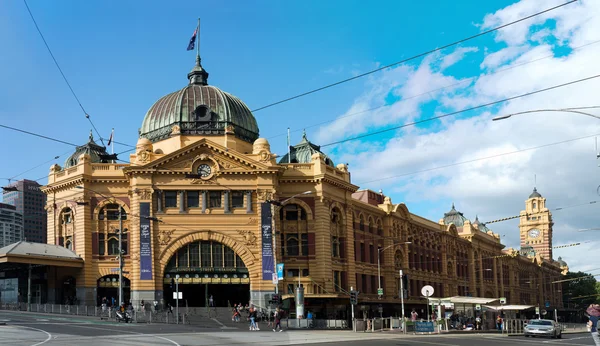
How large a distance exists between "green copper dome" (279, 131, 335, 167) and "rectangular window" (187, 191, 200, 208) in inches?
587

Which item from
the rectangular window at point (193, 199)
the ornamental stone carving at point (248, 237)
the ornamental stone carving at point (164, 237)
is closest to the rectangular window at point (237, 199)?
the ornamental stone carving at point (248, 237)

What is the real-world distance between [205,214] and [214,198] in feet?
6.29

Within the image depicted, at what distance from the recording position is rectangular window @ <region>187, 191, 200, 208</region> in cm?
7250

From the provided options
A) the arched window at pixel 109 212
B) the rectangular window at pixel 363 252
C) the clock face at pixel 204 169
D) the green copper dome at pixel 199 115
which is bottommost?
the rectangular window at pixel 363 252

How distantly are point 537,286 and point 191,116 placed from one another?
11370 centimetres

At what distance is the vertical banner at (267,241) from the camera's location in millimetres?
71188

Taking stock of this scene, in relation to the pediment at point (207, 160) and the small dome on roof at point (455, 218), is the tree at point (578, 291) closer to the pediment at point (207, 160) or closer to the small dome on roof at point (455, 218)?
the small dome on roof at point (455, 218)

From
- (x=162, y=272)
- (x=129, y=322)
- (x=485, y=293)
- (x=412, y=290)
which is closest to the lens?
(x=129, y=322)

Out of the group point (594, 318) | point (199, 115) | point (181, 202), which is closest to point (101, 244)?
point (181, 202)

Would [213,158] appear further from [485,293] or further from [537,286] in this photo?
[537,286]

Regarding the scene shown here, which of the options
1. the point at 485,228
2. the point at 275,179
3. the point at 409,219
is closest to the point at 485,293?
the point at 485,228

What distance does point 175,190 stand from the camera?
2842 inches

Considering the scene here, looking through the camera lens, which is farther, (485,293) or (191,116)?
(485,293)

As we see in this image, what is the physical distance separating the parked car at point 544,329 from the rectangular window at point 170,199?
112ft
